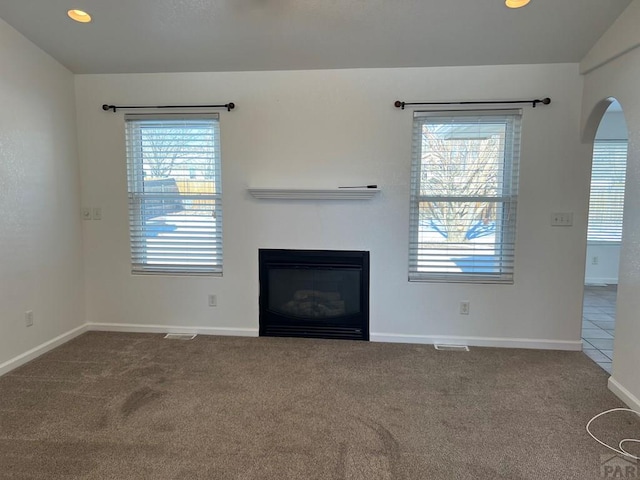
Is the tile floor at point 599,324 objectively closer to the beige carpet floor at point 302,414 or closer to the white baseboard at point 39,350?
the beige carpet floor at point 302,414

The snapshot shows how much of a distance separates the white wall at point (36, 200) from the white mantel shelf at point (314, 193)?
1.70m

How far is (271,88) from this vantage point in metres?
3.39

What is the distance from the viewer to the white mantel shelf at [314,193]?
10.8 ft

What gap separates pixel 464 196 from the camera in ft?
11.0

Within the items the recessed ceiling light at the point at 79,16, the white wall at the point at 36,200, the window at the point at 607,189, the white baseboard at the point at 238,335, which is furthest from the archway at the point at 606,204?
the white wall at the point at 36,200

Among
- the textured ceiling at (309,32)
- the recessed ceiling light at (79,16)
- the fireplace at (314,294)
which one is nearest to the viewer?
the textured ceiling at (309,32)

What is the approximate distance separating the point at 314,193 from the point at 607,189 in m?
4.93

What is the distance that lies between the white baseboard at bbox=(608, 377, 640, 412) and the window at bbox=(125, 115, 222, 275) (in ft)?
10.5

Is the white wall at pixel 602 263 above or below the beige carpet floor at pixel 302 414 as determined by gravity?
above

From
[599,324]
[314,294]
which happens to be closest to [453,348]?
[314,294]

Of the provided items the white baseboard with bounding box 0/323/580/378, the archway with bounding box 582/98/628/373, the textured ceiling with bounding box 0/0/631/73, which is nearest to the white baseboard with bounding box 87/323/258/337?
the white baseboard with bounding box 0/323/580/378

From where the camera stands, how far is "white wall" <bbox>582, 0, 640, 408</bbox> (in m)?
2.38

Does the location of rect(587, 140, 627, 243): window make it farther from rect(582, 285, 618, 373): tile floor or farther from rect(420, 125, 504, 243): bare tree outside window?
rect(420, 125, 504, 243): bare tree outside window

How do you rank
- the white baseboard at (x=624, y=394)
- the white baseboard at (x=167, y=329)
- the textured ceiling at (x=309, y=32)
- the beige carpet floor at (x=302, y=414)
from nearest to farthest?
the beige carpet floor at (x=302, y=414)
the white baseboard at (x=624, y=394)
the textured ceiling at (x=309, y=32)
the white baseboard at (x=167, y=329)
